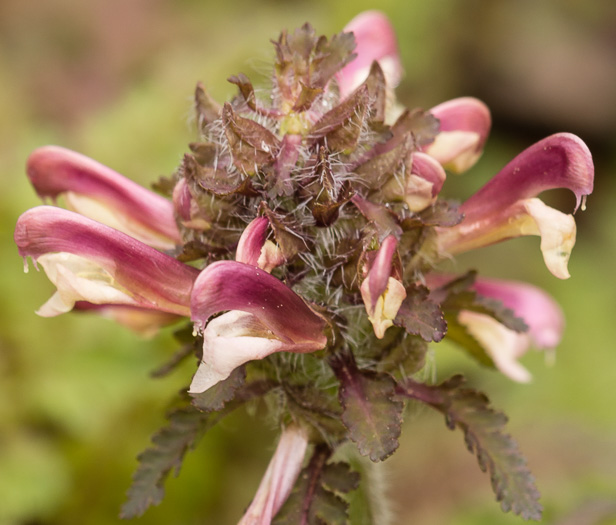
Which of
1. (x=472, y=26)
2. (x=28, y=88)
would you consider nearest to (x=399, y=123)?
(x=28, y=88)

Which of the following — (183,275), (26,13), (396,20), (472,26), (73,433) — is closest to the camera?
(183,275)

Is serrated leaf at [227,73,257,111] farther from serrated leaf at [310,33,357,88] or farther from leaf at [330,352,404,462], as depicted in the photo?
leaf at [330,352,404,462]

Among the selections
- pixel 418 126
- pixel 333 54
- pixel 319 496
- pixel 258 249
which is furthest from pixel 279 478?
pixel 333 54

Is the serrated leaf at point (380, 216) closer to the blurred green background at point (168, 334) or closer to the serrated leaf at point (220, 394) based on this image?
the serrated leaf at point (220, 394)

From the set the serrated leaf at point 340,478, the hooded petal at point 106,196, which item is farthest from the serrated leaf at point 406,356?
the hooded petal at point 106,196

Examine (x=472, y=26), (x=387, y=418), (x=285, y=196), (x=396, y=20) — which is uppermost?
(x=472, y=26)

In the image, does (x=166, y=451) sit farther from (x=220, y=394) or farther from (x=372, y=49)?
(x=372, y=49)

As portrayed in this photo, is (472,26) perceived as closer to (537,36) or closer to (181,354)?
(537,36)
